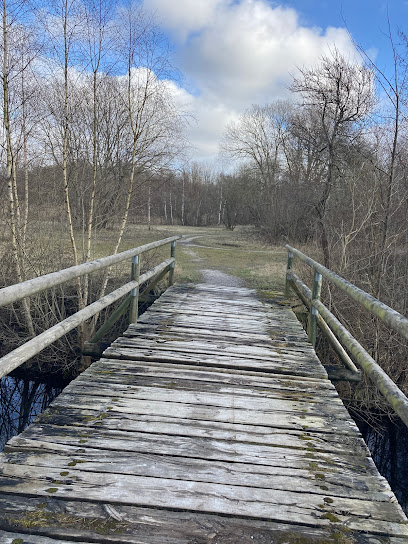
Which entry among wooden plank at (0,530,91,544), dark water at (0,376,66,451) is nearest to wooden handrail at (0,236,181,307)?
wooden plank at (0,530,91,544)

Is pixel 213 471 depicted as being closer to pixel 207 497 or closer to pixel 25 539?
pixel 207 497

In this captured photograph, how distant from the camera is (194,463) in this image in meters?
2.25

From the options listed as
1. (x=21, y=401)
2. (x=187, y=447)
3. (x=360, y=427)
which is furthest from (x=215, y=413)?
(x=21, y=401)

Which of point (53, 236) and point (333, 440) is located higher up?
point (53, 236)

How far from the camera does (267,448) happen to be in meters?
2.47

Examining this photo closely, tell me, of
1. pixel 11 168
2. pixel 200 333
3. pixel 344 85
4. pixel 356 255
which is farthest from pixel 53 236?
pixel 344 85

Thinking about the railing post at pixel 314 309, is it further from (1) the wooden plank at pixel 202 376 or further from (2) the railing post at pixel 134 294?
(2) the railing post at pixel 134 294

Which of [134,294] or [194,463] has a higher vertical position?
[134,294]

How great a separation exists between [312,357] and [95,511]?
2919 millimetres

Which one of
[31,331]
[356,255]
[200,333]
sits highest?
[356,255]

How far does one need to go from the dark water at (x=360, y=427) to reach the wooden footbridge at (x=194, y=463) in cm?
308

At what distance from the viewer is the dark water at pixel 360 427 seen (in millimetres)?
5756

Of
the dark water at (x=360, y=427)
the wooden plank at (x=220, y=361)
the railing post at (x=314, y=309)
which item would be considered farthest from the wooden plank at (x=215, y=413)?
the dark water at (x=360, y=427)

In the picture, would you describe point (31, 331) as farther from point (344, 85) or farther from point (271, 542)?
point (344, 85)
